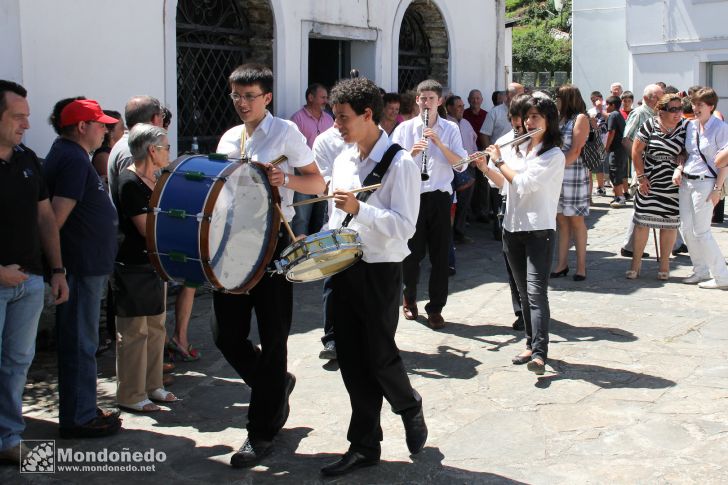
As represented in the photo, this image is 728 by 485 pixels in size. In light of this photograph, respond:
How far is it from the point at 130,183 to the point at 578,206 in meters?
4.90

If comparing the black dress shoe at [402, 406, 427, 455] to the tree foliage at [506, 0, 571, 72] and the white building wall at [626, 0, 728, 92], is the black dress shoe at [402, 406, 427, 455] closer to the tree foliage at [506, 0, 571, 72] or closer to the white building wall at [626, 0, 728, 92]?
the white building wall at [626, 0, 728, 92]

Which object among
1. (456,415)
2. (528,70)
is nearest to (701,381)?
(456,415)

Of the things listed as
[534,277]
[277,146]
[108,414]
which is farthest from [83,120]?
[534,277]

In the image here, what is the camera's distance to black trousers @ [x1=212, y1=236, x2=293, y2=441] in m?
4.73

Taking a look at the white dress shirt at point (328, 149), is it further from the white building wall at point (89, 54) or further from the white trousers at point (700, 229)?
the white trousers at point (700, 229)

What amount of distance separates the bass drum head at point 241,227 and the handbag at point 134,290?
1.11 meters

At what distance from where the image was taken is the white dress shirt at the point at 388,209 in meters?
4.43

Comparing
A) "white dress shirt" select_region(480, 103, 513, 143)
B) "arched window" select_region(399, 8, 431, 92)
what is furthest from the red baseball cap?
"arched window" select_region(399, 8, 431, 92)

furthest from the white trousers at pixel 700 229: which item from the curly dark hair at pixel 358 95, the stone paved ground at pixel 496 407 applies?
the curly dark hair at pixel 358 95

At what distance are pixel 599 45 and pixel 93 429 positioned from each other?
23.6 metres

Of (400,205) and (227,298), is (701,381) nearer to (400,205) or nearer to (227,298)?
(400,205)

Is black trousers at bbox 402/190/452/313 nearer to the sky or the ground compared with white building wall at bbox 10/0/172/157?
nearer to the ground

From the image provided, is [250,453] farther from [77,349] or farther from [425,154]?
[425,154]

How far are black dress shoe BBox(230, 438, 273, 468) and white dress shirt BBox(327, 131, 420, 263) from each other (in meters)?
1.13
